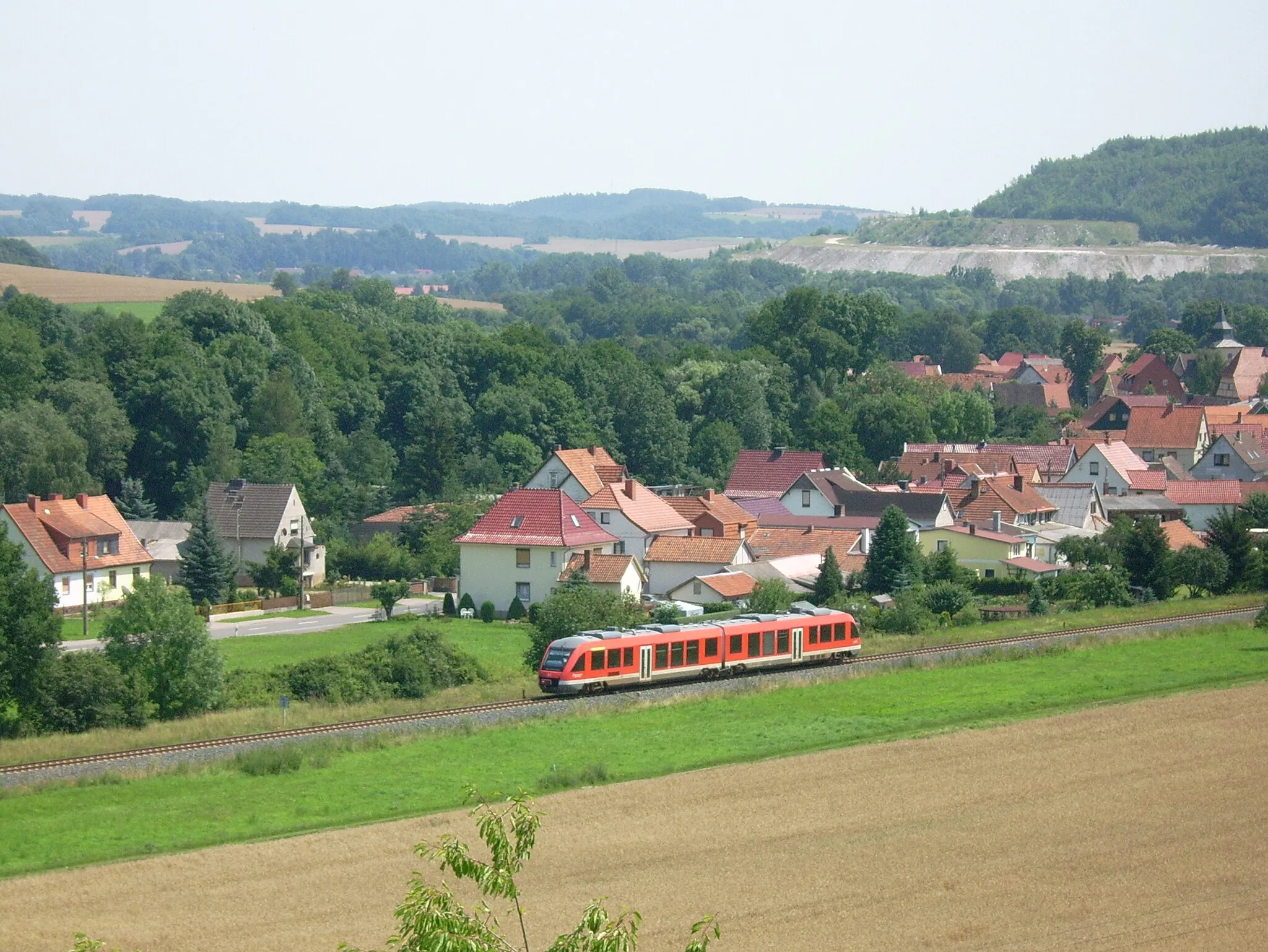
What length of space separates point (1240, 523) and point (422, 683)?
32.6 meters

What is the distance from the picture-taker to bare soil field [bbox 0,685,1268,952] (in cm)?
2111

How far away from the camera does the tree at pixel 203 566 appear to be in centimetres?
6506

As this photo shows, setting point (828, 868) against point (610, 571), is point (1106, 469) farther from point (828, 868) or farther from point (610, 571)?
point (828, 868)

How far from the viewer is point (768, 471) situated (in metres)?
85.4

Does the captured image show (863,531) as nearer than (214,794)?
No

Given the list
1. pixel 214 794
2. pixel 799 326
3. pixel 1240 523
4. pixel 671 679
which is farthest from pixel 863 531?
pixel 799 326

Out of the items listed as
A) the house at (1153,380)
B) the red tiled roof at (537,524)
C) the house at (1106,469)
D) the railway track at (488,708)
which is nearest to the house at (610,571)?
the red tiled roof at (537,524)

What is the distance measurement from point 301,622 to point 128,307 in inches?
3332

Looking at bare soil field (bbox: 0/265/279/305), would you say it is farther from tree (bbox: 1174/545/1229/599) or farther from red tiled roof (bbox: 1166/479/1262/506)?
tree (bbox: 1174/545/1229/599)

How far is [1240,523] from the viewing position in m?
60.2

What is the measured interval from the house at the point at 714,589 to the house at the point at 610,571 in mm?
1464

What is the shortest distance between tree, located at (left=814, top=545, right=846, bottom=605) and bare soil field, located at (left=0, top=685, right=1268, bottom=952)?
1076 inches

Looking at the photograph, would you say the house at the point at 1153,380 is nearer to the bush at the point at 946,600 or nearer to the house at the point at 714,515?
the house at the point at 714,515

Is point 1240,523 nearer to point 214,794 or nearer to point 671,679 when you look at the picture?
point 671,679
